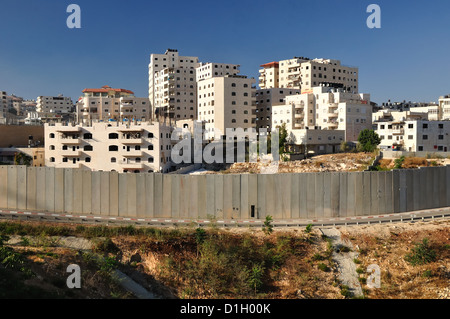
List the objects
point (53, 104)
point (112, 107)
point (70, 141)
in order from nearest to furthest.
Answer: point (70, 141) → point (112, 107) → point (53, 104)

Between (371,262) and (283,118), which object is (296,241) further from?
(283,118)

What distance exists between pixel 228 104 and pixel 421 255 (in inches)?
1735

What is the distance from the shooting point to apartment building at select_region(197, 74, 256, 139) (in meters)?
59.1

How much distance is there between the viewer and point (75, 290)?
12859mm

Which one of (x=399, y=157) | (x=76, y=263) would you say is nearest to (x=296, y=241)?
(x=76, y=263)

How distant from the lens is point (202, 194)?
23219 millimetres

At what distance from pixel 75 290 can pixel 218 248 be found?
7475 mm

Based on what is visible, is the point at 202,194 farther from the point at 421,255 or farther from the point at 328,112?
the point at 328,112

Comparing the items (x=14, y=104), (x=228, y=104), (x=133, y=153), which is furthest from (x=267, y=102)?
(x=14, y=104)

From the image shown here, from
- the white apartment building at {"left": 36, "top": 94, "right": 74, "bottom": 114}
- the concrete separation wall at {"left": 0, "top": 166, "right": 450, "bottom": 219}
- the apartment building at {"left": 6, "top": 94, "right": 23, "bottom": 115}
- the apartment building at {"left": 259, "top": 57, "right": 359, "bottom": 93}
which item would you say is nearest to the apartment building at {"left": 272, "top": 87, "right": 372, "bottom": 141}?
the apartment building at {"left": 259, "top": 57, "right": 359, "bottom": 93}

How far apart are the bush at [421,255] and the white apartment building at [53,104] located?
11730cm

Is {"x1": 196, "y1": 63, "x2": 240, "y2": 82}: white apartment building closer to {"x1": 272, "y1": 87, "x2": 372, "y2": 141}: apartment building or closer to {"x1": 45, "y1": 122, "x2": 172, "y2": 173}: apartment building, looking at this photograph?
{"x1": 272, "y1": 87, "x2": 372, "y2": 141}: apartment building

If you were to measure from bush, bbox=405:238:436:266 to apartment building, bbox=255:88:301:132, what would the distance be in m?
48.7

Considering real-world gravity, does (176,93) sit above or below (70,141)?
above
